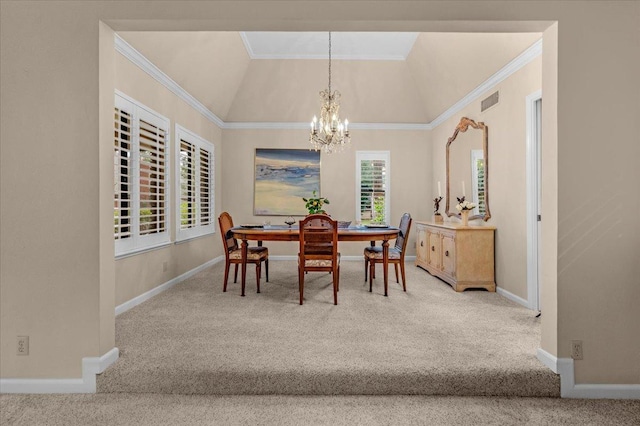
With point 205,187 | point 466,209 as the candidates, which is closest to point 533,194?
point 466,209

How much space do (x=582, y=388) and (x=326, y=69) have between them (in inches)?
215

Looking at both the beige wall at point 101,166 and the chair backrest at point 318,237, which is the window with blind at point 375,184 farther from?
the beige wall at point 101,166

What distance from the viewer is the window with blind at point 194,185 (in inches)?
198

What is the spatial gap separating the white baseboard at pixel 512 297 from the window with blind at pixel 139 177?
13.5 ft

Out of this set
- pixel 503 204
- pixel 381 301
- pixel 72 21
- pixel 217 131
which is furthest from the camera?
pixel 217 131

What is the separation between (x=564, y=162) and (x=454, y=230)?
227 centimetres

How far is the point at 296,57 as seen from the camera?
597 cm

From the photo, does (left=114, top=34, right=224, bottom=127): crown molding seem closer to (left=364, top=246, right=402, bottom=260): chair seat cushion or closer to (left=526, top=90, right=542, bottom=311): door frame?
(left=364, top=246, right=402, bottom=260): chair seat cushion

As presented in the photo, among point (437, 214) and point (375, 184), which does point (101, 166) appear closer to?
point (437, 214)

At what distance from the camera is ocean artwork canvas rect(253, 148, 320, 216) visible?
6.97 meters

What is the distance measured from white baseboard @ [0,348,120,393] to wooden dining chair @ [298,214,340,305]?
1.96m

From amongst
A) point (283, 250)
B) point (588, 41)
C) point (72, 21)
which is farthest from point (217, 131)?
point (588, 41)

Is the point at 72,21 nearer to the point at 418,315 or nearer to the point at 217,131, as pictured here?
the point at 418,315

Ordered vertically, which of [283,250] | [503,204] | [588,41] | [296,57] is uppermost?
[296,57]
